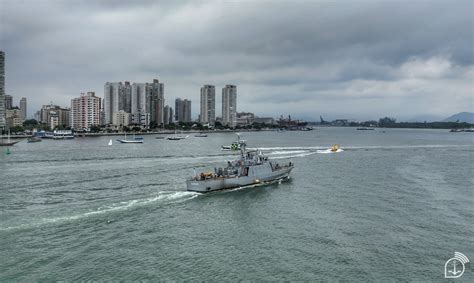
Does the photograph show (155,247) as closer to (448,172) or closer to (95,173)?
(95,173)

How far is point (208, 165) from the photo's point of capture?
2510 inches

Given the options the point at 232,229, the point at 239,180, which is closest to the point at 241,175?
the point at 239,180

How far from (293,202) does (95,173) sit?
90.0 feet

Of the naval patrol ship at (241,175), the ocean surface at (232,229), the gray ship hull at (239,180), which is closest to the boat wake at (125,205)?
the ocean surface at (232,229)

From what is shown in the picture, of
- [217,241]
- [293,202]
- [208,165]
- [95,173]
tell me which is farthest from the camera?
[208,165]

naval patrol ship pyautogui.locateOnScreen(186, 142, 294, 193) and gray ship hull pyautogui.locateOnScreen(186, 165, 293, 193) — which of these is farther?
naval patrol ship pyautogui.locateOnScreen(186, 142, 294, 193)

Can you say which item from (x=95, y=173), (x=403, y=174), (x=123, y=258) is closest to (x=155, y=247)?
(x=123, y=258)

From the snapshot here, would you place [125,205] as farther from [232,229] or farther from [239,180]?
[239,180]

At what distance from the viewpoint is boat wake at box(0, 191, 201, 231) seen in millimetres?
27109

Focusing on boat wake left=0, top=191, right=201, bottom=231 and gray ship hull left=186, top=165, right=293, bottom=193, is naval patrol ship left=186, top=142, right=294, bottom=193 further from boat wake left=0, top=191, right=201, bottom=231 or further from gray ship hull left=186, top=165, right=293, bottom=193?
boat wake left=0, top=191, right=201, bottom=231

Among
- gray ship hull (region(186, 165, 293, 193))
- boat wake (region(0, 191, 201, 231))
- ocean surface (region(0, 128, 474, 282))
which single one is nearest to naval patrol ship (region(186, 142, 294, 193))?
gray ship hull (region(186, 165, 293, 193))

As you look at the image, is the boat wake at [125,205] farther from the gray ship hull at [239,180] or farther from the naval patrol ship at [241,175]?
the naval patrol ship at [241,175]

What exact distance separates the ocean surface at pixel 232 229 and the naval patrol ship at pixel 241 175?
1.05 m

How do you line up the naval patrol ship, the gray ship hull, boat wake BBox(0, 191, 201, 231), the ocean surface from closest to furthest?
the ocean surface < boat wake BBox(0, 191, 201, 231) < the gray ship hull < the naval patrol ship
